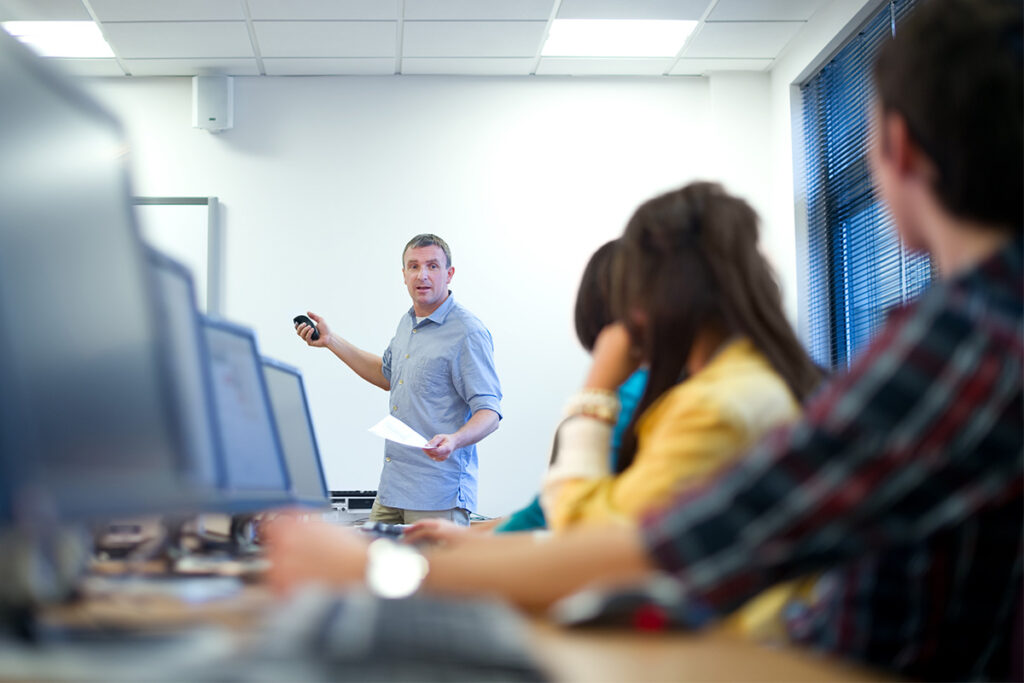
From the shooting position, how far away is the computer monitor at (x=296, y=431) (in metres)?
1.87

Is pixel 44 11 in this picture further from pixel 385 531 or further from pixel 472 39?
pixel 385 531

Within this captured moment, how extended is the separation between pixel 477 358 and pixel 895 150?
104 inches

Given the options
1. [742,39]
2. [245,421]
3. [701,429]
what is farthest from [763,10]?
[701,429]

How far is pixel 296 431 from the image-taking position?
6.57 ft

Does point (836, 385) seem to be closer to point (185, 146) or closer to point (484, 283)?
point (484, 283)

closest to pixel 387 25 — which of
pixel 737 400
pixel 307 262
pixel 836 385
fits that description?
pixel 307 262

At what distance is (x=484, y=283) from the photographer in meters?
4.72

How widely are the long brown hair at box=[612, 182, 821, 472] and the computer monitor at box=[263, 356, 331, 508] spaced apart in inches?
30.8

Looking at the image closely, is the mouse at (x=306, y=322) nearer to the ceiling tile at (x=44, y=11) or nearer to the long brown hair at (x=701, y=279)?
the ceiling tile at (x=44, y=11)

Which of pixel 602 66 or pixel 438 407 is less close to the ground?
pixel 602 66

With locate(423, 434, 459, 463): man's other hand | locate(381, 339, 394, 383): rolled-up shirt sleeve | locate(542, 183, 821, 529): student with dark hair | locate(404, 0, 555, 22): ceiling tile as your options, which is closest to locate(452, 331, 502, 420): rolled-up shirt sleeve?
locate(423, 434, 459, 463): man's other hand

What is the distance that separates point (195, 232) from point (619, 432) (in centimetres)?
364

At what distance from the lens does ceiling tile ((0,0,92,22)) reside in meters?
3.93

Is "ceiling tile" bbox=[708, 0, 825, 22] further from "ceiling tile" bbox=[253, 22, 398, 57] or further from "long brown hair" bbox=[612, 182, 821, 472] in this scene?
"long brown hair" bbox=[612, 182, 821, 472]
